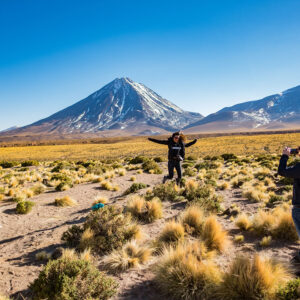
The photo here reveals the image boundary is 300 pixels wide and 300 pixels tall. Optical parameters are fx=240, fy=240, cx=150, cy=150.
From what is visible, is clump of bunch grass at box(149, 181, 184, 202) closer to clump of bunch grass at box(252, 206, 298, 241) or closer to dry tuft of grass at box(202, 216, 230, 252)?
clump of bunch grass at box(252, 206, 298, 241)

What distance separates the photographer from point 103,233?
5.32 m

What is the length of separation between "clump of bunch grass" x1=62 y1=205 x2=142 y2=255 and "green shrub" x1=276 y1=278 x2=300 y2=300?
2989 millimetres

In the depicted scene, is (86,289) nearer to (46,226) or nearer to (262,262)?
(262,262)

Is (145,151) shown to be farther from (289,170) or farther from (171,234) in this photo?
(289,170)

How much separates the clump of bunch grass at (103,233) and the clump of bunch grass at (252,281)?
2.43 meters

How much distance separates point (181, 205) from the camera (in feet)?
26.9

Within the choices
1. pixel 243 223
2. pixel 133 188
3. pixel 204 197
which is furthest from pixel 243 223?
pixel 133 188

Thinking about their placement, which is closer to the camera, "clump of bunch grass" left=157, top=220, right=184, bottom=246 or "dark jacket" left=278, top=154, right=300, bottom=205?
"dark jacket" left=278, top=154, right=300, bottom=205

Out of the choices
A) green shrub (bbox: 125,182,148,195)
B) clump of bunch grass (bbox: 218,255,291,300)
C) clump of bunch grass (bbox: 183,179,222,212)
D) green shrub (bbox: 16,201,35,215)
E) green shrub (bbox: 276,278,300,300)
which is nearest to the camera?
green shrub (bbox: 276,278,300,300)

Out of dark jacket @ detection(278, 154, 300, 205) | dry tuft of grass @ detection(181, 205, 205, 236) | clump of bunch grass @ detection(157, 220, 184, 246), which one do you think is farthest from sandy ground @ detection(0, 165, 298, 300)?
dark jacket @ detection(278, 154, 300, 205)

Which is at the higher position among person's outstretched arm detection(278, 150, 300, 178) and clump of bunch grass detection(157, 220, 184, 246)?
person's outstretched arm detection(278, 150, 300, 178)

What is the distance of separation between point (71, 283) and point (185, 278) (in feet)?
5.10

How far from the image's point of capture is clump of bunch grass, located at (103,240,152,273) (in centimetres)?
410

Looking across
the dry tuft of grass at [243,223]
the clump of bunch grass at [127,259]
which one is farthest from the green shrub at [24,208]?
the dry tuft of grass at [243,223]
